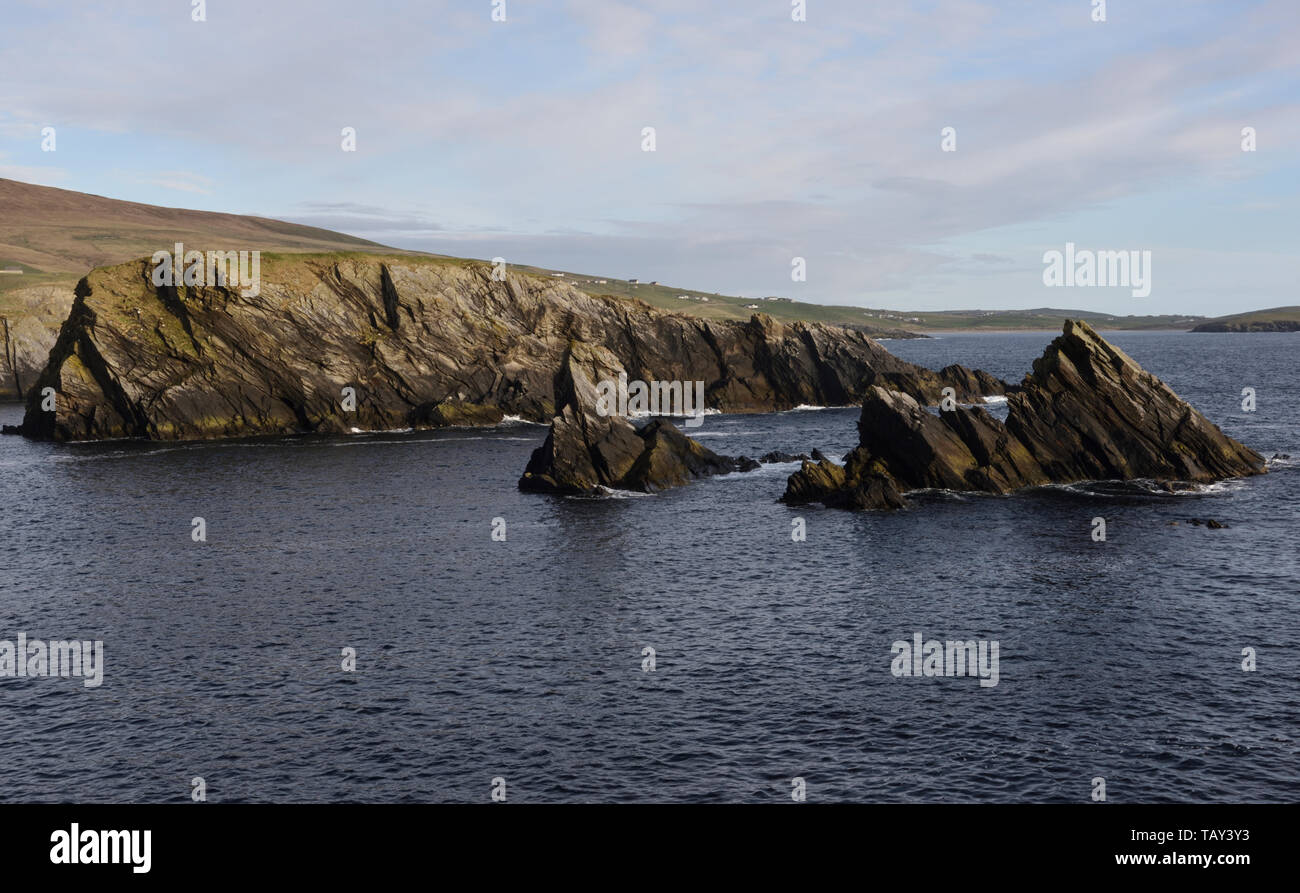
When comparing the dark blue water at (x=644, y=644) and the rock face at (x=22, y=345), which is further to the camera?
the rock face at (x=22, y=345)

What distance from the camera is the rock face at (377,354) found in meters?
122

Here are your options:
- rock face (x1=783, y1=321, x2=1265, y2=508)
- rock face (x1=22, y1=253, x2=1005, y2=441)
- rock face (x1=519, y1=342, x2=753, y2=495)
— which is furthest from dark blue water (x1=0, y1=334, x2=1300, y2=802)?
rock face (x1=22, y1=253, x2=1005, y2=441)

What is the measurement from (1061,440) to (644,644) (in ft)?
167

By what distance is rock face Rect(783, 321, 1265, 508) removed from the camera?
8162 centimetres

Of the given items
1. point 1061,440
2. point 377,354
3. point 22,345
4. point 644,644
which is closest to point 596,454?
point 1061,440

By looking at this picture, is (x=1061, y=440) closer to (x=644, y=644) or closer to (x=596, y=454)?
(x=596, y=454)

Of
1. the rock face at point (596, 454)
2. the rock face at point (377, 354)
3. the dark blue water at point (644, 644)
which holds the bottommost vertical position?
the dark blue water at point (644, 644)

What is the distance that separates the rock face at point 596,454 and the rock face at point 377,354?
149ft

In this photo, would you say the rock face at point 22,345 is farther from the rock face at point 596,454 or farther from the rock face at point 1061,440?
the rock face at point 1061,440

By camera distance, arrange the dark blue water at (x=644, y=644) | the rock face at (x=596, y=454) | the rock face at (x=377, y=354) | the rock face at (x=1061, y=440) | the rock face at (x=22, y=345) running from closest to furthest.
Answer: the dark blue water at (x=644, y=644)
the rock face at (x=1061, y=440)
the rock face at (x=596, y=454)
the rock face at (x=377, y=354)
the rock face at (x=22, y=345)

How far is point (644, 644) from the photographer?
159ft

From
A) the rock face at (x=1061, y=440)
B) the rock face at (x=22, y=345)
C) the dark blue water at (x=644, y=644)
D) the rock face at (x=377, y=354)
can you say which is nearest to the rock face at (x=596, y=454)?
the dark blue water at (x=644, y=644)
